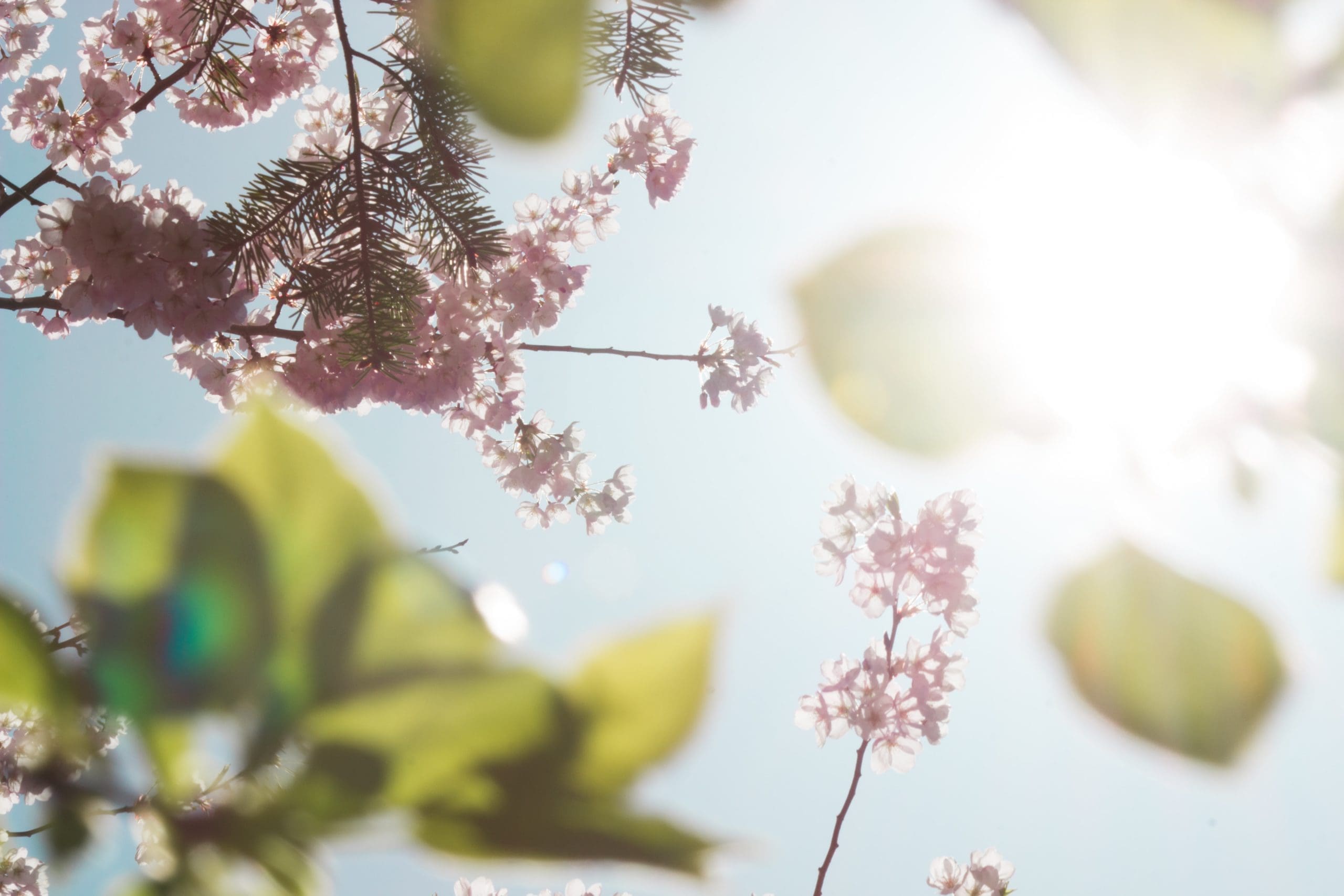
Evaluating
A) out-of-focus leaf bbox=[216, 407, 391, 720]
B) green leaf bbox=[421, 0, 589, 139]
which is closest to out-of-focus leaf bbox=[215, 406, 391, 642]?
out-of-focus leaf bbox=[216, 407, 391, 720]

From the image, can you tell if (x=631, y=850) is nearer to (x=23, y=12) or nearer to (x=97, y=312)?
(x=97, y=312)

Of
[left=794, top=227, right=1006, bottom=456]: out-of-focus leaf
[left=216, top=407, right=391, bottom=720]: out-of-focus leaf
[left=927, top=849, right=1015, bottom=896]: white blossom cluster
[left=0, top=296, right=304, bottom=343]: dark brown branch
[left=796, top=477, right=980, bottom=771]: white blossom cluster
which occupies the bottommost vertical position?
[left=216, top=407, right=391, bottom=720]: out-of-focus leaf

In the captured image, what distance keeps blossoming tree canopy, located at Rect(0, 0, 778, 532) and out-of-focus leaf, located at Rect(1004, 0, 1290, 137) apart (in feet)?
4.02

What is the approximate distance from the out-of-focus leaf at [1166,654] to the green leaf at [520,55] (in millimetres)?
244

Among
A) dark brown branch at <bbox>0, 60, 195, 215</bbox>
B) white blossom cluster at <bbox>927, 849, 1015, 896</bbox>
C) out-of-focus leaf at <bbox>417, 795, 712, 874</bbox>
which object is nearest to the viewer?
out-of-focus leaf at <bbox>417, 795, 712, 874</bbox>

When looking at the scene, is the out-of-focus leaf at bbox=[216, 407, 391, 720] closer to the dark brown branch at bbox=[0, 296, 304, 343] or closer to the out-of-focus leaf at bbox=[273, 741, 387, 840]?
the out-of-focus leaf at bbox=[273, 741, 387, 840]

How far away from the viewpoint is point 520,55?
29 centimetres

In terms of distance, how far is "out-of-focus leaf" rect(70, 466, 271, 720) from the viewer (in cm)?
20

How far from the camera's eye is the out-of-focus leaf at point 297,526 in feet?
0.66

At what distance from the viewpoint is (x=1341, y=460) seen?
0.26m

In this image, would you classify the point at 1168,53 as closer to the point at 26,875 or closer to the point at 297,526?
the point at 297,526

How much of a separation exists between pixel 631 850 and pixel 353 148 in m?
2.28

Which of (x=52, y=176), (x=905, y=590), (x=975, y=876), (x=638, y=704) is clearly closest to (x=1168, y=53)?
(x=638, y=704)

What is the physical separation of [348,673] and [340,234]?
2195 mm
